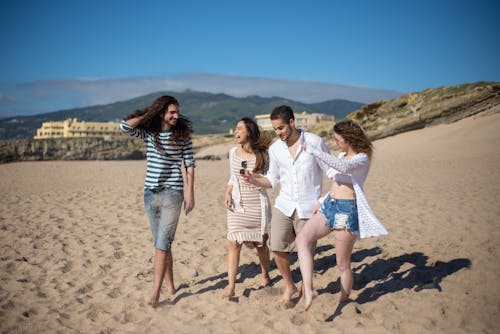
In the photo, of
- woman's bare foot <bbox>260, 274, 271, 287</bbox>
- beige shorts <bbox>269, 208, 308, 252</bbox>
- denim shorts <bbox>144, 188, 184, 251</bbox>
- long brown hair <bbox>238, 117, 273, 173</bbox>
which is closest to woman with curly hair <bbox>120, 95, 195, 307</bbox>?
denim shorts <bbox>144, 188, 184, 251</bbox>

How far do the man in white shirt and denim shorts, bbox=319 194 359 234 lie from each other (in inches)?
8.3

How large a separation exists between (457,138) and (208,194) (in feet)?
52.8

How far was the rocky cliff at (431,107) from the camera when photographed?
21922mm

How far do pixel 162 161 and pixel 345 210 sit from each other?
1.89 meters

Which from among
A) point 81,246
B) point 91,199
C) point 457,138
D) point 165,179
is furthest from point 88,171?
point 457,138

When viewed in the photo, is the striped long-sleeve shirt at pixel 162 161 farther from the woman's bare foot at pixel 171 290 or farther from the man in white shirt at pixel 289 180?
the woman's bare foot at pixel 171 290

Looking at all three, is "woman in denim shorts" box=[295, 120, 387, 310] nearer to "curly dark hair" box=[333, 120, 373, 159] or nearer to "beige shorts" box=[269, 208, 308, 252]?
"curly dark hair" box=[333, 120, 373, 159]

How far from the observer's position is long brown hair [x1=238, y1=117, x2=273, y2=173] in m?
4.34

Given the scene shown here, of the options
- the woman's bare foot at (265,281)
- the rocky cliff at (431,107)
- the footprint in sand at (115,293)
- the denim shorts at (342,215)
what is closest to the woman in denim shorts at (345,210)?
the denim shorts at (342,215)

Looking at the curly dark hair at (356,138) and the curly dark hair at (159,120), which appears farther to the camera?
the curly dark hair at (159,120)

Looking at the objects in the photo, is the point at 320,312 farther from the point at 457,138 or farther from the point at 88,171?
the point at 457,138

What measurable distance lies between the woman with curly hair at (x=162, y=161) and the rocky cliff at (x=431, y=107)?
69.3 ft

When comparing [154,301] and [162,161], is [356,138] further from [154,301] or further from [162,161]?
[154,301]

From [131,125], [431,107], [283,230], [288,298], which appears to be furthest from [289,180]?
[431,107]
